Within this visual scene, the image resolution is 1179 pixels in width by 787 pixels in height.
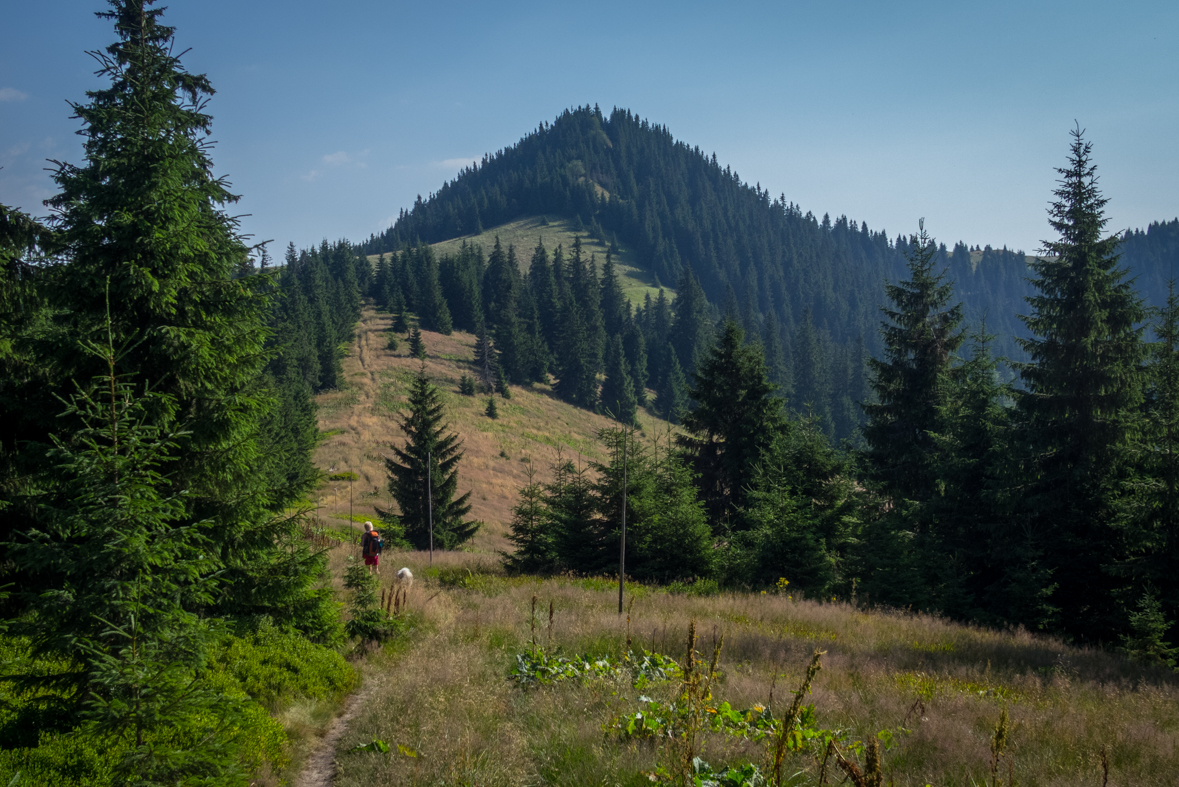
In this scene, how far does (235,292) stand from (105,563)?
15.3ft

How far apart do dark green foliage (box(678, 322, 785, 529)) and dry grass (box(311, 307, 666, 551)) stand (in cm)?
1299

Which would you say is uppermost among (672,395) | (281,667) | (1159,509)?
(672,395)

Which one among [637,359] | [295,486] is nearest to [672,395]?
[637,359]

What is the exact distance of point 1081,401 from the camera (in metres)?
15.7

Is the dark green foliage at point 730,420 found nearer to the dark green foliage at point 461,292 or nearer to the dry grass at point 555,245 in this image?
the dark green foliage at point 461,292

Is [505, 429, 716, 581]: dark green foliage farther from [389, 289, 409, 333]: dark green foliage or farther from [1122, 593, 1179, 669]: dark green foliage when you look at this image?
[389, 289, 409, 333]: dark green foliage

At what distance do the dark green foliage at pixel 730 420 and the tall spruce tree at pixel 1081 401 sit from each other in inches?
404

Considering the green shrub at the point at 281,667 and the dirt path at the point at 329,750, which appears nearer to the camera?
the dirt path at the point at 329,750

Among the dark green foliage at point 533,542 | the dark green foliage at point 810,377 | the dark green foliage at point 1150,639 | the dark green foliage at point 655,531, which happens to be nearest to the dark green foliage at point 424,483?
the dark green foliage at point 533,542

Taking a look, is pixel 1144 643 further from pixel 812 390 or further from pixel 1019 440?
pixel 812 390

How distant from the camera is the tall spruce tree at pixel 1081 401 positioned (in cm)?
1480

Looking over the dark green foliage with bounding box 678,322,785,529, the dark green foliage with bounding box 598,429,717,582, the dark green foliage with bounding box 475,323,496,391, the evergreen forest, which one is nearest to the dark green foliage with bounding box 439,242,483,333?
the dark green foliage with bounding box 475,323,496,391

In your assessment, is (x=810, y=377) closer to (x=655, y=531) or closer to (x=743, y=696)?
(x=655, y=531)

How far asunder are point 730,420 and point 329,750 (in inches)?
862
